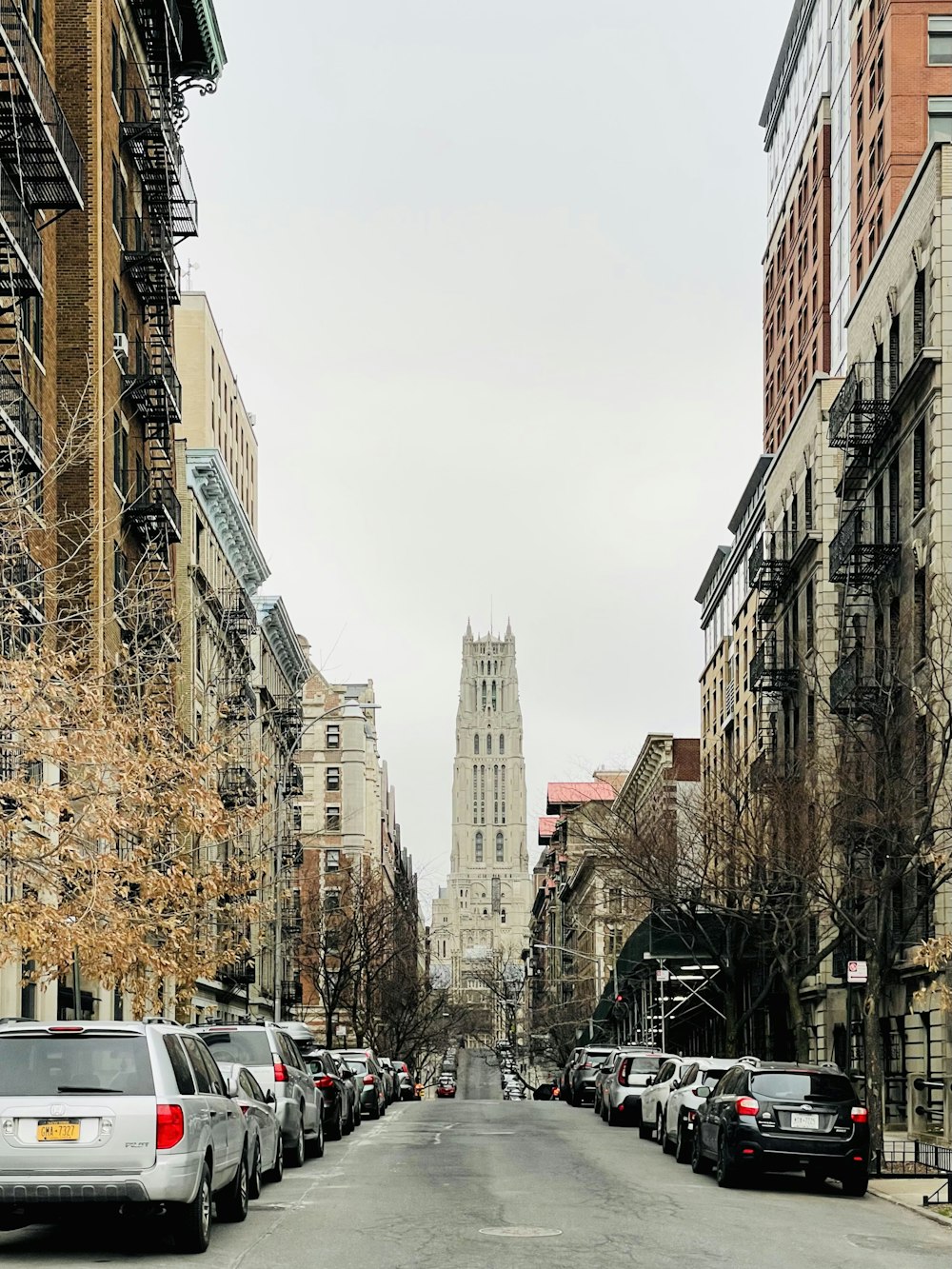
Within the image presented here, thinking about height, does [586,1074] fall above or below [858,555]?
below

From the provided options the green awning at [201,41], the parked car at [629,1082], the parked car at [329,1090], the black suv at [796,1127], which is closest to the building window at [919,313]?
the parked car at [629,1082]

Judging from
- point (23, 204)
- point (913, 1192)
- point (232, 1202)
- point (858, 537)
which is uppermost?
point (23, 204)

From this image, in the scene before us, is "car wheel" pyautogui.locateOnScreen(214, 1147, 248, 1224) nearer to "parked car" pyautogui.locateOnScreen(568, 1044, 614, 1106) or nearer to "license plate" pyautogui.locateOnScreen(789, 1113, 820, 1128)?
"license plate" pyautogui.locateOnScreen(789, 1113, 820, 1128)

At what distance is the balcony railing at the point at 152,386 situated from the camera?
46438 mm

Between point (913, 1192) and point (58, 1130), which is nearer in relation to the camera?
point (58, 1130)

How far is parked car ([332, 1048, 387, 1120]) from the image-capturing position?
147 ft

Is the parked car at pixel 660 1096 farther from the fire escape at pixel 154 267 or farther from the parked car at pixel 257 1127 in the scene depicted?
the fire escape at pixel 154 267

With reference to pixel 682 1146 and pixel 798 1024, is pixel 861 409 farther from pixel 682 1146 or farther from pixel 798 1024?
pixel 682 1146

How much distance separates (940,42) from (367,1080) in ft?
113

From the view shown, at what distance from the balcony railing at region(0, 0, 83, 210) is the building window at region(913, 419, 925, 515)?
1807 cm

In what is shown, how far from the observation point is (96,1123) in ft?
47.9

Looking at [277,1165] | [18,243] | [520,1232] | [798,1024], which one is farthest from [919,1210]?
[18,243]

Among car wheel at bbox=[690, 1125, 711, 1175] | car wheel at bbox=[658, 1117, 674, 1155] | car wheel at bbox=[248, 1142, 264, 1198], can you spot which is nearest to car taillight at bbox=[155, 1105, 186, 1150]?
car wheel at bbox=[248, 1142, 264, 1198]

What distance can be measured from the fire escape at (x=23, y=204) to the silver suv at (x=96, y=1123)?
40.5 feet
